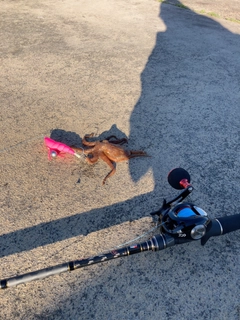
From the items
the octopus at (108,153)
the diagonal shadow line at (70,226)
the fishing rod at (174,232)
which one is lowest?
the diagonal shadow line at (70,226)

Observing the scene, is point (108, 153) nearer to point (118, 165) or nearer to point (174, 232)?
point (118, 165)

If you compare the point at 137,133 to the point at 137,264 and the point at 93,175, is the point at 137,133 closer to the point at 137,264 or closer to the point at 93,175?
the point at 93,175

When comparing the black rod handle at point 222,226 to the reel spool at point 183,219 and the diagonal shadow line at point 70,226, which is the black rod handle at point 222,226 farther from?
the diagonal shadow line at point 70,226

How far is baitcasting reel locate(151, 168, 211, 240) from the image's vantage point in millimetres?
2359

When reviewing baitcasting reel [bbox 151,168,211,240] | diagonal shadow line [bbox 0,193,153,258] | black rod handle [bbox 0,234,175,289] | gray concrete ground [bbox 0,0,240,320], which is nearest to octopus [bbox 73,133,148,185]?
gray concrete ground [bbox 0,0,240,320]

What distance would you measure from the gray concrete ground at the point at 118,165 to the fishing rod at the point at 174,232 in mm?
182

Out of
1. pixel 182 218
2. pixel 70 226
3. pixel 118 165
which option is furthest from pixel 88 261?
pixel 118 165

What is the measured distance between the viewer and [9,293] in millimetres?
2309

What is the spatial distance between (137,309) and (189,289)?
39cm

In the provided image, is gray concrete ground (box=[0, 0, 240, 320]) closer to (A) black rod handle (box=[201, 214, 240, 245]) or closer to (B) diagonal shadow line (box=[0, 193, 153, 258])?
(B) diagonal shadow line (box=[0, 193, 153, 258])

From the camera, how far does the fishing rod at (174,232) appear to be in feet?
7.39

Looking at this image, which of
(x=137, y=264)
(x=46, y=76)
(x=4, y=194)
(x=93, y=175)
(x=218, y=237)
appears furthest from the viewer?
(x=46, y=76)

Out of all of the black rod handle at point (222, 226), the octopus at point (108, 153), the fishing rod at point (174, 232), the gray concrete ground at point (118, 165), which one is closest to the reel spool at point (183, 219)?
the fishing rod at point (174, 232)

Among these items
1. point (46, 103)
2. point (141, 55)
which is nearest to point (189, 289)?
point (46, 103)
